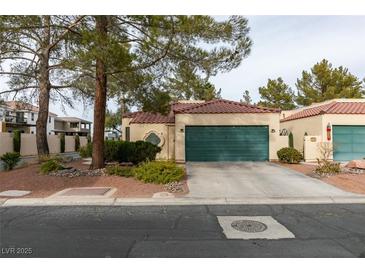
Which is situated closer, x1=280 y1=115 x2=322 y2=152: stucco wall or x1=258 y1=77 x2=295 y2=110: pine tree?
x1=280 y1=115 x2=322 y2=152: stucco wall

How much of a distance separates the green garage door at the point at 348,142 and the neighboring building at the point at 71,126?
62.8m

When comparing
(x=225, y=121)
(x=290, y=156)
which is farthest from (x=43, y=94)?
(x=290, y=156)

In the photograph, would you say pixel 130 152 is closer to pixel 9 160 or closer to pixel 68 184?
pixel 9 160

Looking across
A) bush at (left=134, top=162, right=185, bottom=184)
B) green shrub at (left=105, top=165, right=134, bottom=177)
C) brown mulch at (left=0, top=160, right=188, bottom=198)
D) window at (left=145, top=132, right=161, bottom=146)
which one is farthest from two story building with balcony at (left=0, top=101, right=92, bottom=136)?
bush at (left=134, top=162, right=185, bottom=184)

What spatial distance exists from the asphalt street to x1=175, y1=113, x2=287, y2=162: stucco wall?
1064 cm

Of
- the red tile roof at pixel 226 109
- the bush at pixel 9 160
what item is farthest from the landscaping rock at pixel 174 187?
the red tile roof at pixel 226 109

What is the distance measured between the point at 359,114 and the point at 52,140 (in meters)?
29.7

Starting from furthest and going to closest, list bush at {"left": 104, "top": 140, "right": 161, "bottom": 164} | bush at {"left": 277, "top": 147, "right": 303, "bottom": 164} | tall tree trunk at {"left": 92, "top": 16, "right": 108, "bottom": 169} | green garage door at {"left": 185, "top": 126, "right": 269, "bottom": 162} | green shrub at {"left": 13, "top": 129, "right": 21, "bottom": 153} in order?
green shrub at {"left": 13, "top": 129, "right": 21, "bottom": 153} < green garage door at {"left": 185, "top": 126, "right": 269, "bottom": 162} < bush at {"left": 277, "top": 147, "right": 303, "bottom": 164} < bush at {"left": 104, "top": 140, "right": 161, "bottom": 164} < tall tree trunk at {"left": 92, "top": 16, "right": 108, "bottom": 169}

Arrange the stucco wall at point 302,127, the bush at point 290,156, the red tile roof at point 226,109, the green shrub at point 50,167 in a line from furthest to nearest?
the stucco wall at point 302,127, the red tile roof at point 226,109, the bush at point 290,156, the green shrub at point 50,167

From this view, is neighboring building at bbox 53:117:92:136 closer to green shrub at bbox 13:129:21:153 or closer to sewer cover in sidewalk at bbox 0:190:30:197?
green shrub at bbox 13:129:21:153

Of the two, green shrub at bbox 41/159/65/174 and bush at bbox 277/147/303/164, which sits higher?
bush at bbox 277/147/303/164

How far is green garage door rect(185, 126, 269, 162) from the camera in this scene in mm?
18312

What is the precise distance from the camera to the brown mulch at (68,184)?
927 centimetres

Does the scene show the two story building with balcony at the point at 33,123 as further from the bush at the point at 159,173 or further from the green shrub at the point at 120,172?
the bush at the point at 159,173
